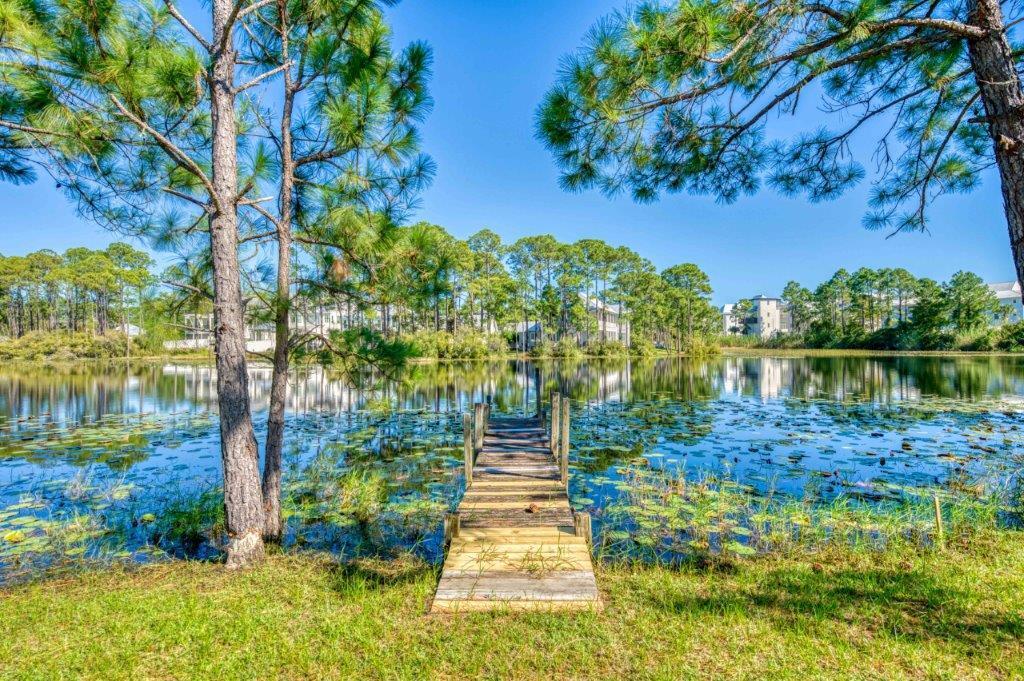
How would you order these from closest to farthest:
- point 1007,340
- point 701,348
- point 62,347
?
point 1007,340 < point 62,347 < point 701,348

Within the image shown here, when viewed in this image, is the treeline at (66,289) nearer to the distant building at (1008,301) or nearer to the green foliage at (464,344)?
the green foliage at (464,344)

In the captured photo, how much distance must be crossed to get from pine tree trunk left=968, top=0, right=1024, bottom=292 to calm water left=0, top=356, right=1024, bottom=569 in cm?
445

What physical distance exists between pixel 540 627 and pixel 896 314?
75657 mm

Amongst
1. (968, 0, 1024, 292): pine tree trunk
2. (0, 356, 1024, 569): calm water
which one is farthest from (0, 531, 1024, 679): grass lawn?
(968, 0, 1024, 292): pine tree trunk

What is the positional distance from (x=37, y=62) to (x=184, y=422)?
11122mm

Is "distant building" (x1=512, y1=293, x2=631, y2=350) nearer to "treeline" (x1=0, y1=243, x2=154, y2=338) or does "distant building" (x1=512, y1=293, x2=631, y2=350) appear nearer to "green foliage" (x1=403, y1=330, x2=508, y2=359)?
"green foliage" (x1=403, y1=330, x2=508, y2=359)

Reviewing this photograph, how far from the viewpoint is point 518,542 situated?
14.5 feet

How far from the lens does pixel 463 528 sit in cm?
484

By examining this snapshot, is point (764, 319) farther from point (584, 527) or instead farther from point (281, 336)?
point (281, 336)

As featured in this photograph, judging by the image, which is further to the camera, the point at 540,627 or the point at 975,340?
the point at 975,340

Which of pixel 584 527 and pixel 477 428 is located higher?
pixel 477 428

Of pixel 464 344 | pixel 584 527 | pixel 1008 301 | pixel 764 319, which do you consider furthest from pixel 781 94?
pixel 764 319

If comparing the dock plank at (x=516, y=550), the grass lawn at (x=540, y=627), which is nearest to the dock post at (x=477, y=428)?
the dock plank at (x=516, y=550)

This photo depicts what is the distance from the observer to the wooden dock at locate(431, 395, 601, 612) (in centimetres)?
344
